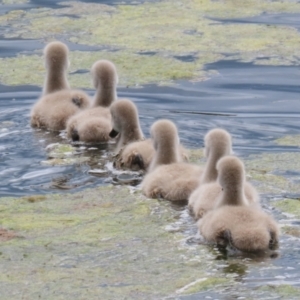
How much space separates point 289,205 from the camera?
8867 mm

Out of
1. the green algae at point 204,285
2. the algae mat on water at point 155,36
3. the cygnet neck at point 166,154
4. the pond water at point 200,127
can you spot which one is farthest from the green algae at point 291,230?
the algae mat on water at point 155,36

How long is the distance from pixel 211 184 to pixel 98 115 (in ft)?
9.46

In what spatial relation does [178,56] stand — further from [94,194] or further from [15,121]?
[94,194]

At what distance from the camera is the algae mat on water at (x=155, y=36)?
1470 cm

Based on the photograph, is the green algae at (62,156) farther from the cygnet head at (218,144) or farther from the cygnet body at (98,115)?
the cygnet head at (218,144)

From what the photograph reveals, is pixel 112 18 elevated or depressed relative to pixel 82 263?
elevated

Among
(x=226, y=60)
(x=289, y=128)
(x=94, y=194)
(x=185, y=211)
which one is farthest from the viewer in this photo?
(x=226, y=60)

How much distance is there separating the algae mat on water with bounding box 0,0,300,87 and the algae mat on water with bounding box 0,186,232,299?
517cm

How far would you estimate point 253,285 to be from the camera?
7043 mm

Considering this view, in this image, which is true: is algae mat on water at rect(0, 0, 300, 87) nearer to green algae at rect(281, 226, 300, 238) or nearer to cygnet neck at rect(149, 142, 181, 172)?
cygnet neck at rect(149, 142, 181, 172)

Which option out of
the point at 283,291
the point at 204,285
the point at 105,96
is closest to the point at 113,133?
the point at 105,96

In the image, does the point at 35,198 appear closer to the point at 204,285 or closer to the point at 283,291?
the point at 204,285

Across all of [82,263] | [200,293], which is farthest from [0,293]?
[200,293]

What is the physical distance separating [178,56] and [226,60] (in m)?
0.68
